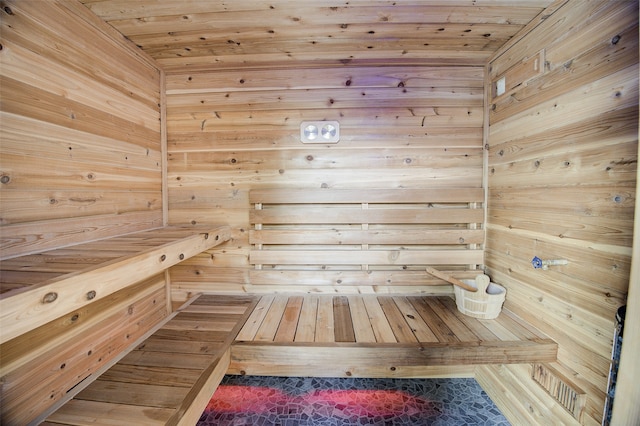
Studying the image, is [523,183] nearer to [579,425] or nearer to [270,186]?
[579,425]

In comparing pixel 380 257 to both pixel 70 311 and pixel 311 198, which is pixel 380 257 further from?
pixel 70 311

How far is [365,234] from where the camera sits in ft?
6.40

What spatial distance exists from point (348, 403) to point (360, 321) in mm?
664

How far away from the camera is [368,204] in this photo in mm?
1956

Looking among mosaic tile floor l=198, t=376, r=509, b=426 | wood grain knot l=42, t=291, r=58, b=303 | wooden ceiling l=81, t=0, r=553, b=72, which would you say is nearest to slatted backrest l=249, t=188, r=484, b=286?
mosaic tile floor l=198, t=376, r=509, b=426

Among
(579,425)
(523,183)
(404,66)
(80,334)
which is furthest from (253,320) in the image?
(404,66)

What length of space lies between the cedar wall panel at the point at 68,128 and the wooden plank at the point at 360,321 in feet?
5.50

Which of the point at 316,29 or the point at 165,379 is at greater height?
the point at 316,29

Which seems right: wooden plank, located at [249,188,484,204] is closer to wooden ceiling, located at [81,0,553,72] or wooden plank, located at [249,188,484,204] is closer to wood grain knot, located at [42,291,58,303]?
wooden ceiling, located at [81,0,553,72]

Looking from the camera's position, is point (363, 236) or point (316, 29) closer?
point (316, 29)

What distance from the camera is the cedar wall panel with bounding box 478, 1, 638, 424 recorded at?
3.52 feet

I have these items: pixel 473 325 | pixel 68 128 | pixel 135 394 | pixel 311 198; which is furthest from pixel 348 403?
pixel 68 128

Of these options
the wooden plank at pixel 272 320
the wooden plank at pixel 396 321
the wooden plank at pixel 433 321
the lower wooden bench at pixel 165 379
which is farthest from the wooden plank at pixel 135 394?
the wooden plank at pixel 433 321

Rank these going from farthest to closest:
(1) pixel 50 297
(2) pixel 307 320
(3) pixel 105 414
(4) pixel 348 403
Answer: (4) pixel 348 403, (2) pixel 307 320, (3) pixel 105 414, (1) pixel 50 297
